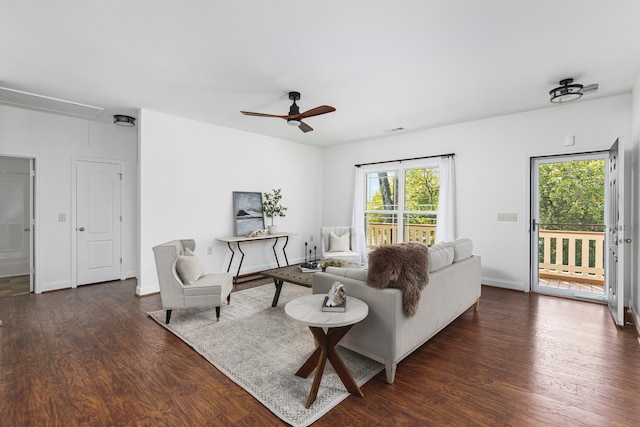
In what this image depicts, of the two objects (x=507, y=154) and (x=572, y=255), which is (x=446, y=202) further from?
(x=572, y=255)

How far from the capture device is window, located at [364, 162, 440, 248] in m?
5.71

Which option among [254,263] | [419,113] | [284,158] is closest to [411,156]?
[419,113]

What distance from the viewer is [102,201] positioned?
5.16 meters

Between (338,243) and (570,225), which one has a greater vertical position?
(570,225)

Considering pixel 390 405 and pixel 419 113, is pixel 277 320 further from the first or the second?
pixel 419 113

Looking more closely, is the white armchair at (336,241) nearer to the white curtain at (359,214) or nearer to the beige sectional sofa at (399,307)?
the white curtain at (359,214)

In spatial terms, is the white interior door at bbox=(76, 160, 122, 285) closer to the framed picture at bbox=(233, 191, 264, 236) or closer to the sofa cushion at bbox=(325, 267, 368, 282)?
the framed picture at bbox=(233, 191, 264, 236)

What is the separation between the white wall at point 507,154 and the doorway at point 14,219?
7.45m

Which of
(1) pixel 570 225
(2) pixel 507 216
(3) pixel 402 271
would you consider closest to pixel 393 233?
(2) pixel 507 216

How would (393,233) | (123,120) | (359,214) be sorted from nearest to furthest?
(123,120), (393,233), (359,214)

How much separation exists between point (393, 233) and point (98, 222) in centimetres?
520

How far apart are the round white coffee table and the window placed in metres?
3.89

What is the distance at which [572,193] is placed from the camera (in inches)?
172

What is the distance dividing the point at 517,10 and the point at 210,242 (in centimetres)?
487
